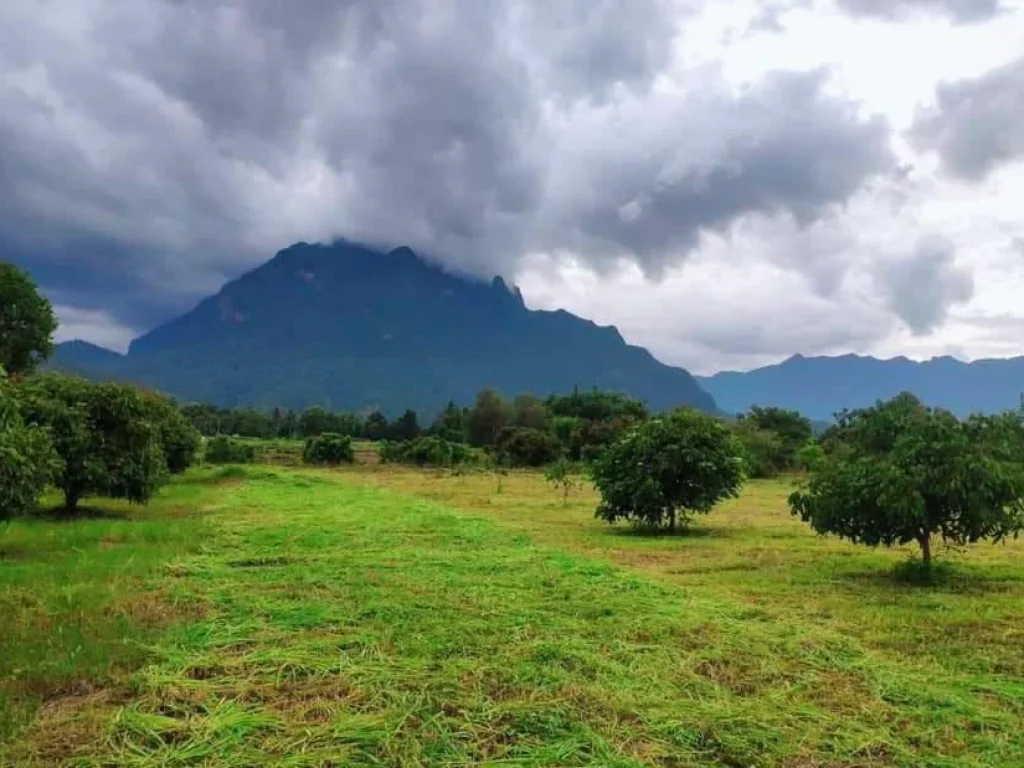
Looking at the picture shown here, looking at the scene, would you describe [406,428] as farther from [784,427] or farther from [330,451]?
[784,427]

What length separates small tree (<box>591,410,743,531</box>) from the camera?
15539 mm

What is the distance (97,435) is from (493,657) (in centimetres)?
1269

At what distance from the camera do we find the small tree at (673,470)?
15539 millimetres

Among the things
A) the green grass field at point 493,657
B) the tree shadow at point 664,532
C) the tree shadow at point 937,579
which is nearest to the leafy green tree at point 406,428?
the tree shadow at point 664,532

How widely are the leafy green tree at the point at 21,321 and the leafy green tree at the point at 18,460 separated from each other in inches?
826

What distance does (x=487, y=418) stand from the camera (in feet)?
240

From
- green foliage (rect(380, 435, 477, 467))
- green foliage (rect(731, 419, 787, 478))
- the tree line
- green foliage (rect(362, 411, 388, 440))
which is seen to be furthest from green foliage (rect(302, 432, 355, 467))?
green foliage (rect(362, 411, 388, 440))

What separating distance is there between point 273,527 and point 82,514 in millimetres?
5468

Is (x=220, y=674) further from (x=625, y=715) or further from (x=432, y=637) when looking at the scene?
(x=625, y=715)

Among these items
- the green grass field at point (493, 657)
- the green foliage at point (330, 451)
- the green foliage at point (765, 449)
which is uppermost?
the green foliage at point (765, 449)

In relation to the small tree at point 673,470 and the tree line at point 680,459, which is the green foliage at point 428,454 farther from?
the small tree at point 673,470

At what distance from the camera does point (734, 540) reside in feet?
47.4

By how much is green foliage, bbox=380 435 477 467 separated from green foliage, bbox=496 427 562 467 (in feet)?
7.68

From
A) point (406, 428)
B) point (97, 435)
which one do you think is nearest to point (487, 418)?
point (406, 428)
